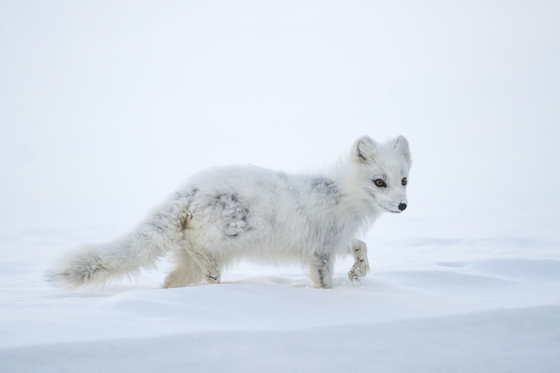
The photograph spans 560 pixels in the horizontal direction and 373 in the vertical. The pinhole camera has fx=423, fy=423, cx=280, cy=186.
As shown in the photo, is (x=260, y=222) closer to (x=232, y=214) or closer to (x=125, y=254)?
(x=232, y=214)

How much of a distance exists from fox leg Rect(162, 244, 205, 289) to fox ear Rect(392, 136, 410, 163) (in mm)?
1743

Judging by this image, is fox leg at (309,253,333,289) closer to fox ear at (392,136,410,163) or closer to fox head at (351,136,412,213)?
fox head at (351,136,412,213)

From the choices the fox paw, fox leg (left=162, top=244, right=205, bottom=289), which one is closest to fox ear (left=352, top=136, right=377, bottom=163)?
the fox paw

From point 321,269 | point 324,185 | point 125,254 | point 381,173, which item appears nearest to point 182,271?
point 125,254

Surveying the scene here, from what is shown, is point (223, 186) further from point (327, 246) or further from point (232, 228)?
point (327, 246)

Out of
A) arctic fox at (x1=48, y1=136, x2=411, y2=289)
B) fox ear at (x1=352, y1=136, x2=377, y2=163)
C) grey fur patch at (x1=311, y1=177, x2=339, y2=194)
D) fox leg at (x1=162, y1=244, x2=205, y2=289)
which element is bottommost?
fox leg at (x1=162, y1=244, x2=205, y2=289)

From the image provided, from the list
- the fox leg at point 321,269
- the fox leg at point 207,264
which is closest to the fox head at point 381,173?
the fox leg at point 321,269

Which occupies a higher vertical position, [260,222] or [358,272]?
[260,222]

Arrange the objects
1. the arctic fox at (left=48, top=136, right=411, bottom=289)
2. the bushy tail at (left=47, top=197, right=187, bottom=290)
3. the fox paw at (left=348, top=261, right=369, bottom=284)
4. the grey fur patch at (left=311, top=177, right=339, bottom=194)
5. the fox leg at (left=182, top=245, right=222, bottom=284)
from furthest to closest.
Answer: the grey fur patch at (left=311, top=177, right=339, bottom=194) → the fox paw at (left=348, top=261, right=369, bottom=284) → the fox leg at (left=182, top=245, right=222, bottom=284) → the arctic fox at (left=48, top=136, right=411, bottom=289) → the bushy tail at (left=47, top=197, right=187, bottom=290)

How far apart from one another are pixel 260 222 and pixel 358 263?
784 millimetres

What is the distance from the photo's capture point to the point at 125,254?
268 cm

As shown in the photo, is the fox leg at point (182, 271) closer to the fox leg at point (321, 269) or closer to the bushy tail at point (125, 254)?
the bushy tail at point (125, 254)

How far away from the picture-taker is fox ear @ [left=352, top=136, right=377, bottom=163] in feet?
10.2

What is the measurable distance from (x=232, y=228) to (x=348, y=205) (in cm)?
88
